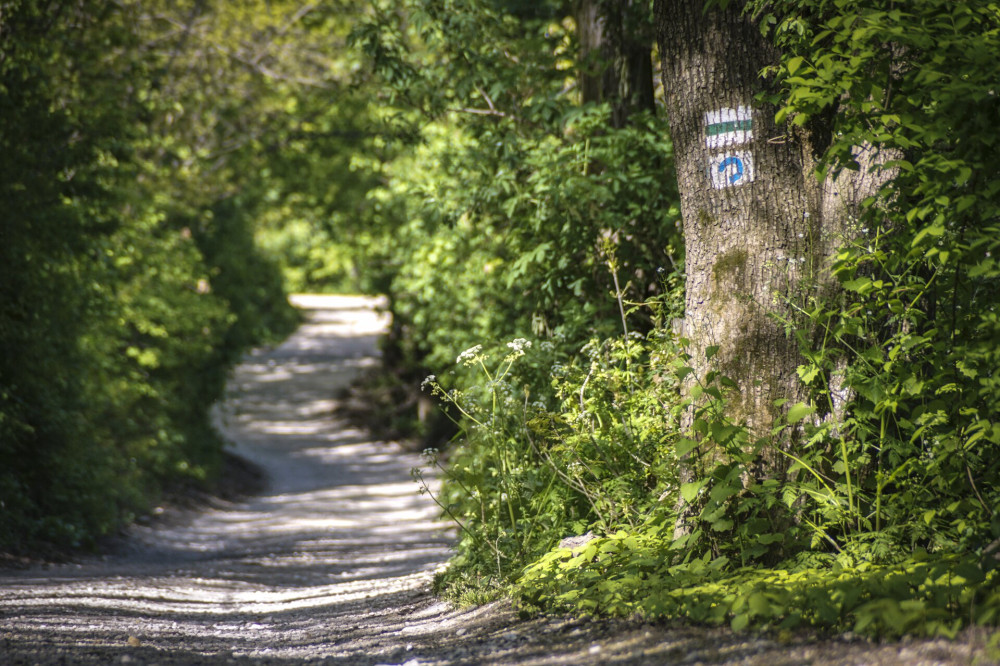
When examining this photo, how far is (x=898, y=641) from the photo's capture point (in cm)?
323

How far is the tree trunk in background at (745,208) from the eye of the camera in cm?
449

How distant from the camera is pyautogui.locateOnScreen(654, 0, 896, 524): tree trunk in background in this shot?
4.49 metres

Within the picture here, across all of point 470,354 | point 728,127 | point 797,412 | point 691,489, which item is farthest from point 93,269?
point 797,412

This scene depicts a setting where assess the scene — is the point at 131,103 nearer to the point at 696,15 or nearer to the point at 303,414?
the point at 696,15

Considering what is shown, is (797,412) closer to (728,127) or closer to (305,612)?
(728,127)

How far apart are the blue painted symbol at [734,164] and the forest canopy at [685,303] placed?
20 mm

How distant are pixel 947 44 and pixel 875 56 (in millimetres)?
516

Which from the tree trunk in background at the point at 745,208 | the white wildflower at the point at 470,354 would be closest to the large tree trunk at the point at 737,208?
the tree trunk in background at the point at 745,208

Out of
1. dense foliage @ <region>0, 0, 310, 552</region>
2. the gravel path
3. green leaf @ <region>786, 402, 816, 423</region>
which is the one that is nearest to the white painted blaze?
green leaf @ <region>786, 402, 816, 423</region>

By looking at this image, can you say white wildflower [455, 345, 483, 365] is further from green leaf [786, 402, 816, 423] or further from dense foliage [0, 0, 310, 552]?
dense foliage [0, 0, 310, 552]

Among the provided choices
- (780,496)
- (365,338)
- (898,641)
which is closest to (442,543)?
(780,496)

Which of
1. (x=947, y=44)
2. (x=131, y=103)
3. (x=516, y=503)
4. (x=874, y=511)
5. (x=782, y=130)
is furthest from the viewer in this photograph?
(x=131, y=103)

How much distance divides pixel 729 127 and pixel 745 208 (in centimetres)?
42

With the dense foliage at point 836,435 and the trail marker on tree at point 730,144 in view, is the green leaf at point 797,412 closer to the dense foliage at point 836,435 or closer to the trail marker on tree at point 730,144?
the dense foliage at point 836,435
